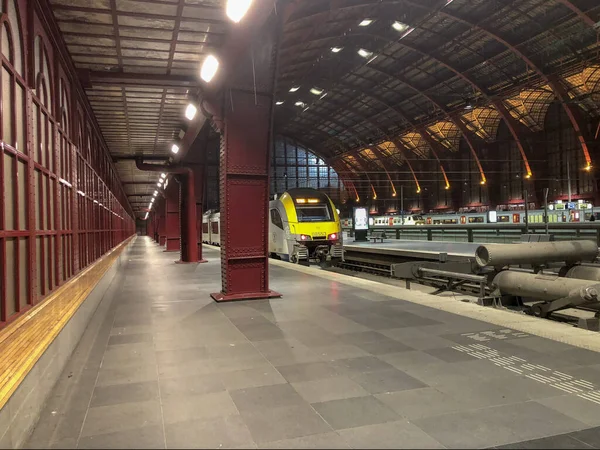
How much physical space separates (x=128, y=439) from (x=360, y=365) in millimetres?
2357

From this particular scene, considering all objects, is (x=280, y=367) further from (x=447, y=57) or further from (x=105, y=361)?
(x=447, y=57)

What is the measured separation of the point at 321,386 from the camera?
4031 millimetres

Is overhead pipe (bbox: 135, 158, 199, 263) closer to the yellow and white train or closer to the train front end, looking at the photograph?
the yellow and white train

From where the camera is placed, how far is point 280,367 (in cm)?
457

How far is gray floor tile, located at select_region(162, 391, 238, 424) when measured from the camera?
342 cm

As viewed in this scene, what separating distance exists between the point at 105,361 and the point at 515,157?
51695 mm

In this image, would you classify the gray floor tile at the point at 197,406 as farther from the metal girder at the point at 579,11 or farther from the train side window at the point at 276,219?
the metal girder at the point at 579,11

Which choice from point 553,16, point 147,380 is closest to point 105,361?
point 147,380

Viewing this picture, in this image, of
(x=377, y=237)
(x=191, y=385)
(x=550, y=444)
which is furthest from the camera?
(x=377, y=237)

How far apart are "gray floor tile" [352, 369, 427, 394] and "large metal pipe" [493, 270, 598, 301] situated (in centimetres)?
444

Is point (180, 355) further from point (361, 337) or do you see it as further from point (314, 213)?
point (314, 213)

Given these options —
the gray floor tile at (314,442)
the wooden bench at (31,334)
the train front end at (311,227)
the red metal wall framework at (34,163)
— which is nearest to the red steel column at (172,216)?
the train front end at (311,227)

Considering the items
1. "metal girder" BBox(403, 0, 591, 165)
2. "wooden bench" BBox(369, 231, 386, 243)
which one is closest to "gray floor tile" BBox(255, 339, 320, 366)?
"wooden bench" BBox(369, 231, 386, 243)

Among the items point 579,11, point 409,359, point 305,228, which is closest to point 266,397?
point 409,359
